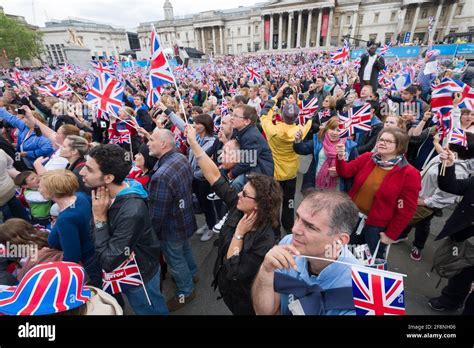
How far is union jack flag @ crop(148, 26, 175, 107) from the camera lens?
398 centimetres

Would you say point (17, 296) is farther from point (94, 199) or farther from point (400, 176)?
point (400, 176)

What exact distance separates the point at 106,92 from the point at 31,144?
6.14ft

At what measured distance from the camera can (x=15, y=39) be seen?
48.7 metres

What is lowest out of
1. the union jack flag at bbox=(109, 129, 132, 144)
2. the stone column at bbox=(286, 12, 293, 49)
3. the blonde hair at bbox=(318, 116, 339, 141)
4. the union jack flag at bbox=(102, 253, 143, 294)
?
the union jack flag at bbox=(102, 253, 143, 294)

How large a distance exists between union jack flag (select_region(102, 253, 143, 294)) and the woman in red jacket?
268cm

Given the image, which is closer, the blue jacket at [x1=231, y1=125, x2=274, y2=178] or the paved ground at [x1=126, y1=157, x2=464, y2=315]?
the paved ground at [x1=126, y1=157, x2=464, y2=315]

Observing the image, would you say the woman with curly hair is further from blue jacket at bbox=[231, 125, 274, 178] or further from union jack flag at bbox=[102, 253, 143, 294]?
blue jacket at bbox=[231, 125, 274, 178]

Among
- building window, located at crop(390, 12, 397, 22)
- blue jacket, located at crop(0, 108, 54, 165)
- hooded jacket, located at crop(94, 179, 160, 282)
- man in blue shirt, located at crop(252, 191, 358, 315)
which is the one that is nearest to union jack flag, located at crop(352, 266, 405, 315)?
man in blue shirt, located at crop(252, 191, 358, 315)

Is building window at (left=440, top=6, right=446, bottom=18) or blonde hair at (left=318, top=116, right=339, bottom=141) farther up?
building window at (left=440, top=6, right=446, bottom=18)

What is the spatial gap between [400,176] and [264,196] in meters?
1.78

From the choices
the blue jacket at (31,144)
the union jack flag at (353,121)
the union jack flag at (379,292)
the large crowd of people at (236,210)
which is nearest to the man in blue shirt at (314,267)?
the large crowd of people at (236,210)

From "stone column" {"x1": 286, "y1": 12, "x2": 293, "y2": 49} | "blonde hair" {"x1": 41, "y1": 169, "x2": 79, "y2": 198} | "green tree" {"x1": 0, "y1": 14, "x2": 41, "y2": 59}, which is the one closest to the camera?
"blonde hair" {"x1": 41, "y1": 169, "x2": 79, "y2": 198}

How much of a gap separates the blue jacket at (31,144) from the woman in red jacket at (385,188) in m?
5.34
